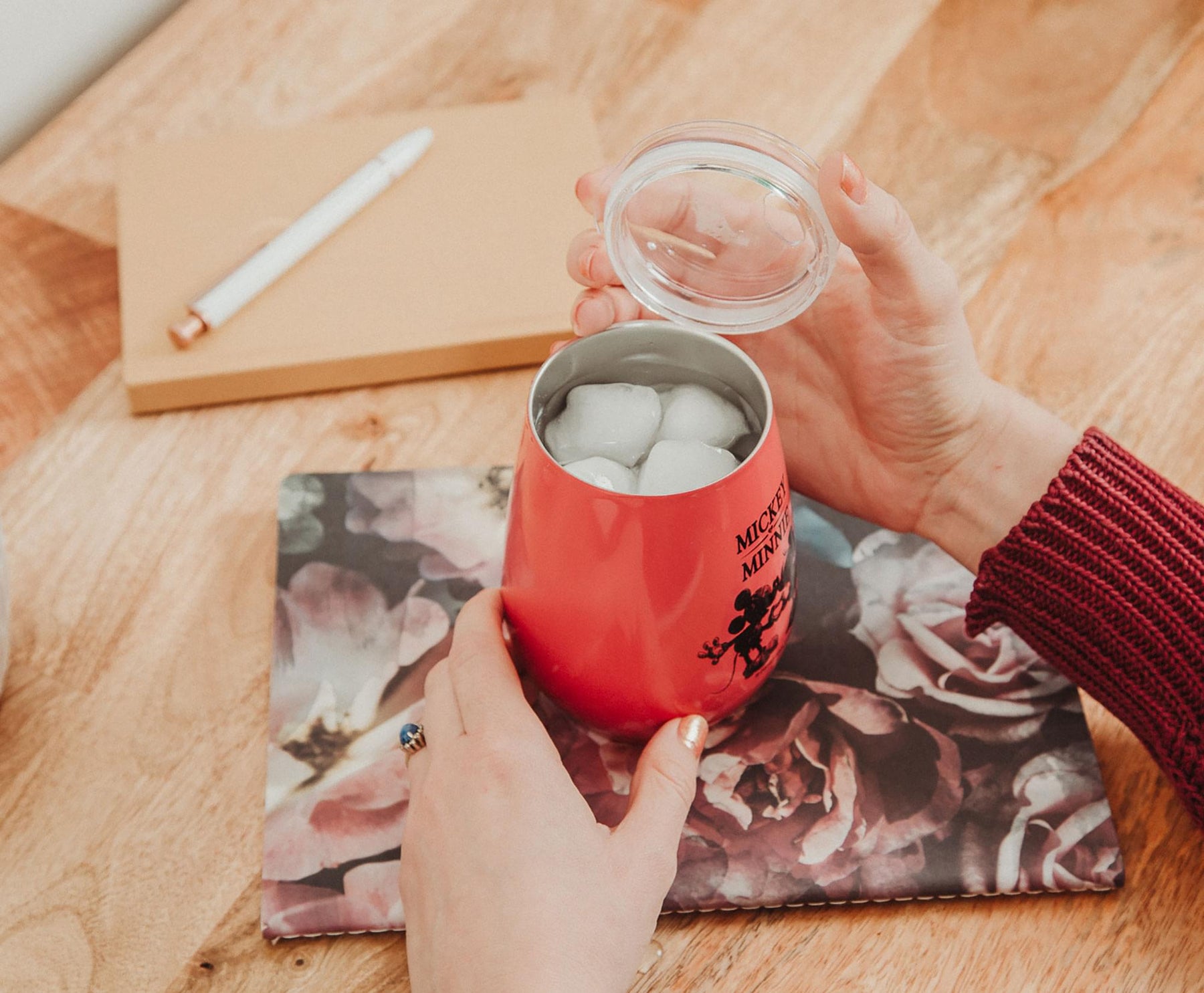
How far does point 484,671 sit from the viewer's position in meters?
0.54

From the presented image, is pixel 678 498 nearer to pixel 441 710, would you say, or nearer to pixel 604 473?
pixel 604 473

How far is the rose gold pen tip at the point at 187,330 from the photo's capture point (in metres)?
0.74

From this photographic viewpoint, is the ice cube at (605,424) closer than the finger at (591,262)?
Yes

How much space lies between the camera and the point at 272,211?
0.81 metres

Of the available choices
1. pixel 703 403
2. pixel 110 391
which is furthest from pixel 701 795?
pixel 110 391

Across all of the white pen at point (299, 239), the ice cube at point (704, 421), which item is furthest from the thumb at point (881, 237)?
the white pen at point (299, 239)

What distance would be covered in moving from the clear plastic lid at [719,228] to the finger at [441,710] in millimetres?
216

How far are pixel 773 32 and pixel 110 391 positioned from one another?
65 cm

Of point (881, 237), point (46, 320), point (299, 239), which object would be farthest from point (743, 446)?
point (46, 320)

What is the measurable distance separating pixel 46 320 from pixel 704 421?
1.73 feet

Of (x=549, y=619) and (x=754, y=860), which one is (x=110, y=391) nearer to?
(x=549, y=619)

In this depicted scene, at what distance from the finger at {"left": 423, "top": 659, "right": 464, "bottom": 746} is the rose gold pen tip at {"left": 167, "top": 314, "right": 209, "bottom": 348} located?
328mm

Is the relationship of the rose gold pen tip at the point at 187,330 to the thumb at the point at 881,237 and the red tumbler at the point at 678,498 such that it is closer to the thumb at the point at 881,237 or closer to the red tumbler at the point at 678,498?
the red tumbler at the point at 678,498

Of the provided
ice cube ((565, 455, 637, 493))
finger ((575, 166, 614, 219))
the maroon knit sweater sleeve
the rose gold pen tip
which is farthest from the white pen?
the maroon knit sweater sleeve
